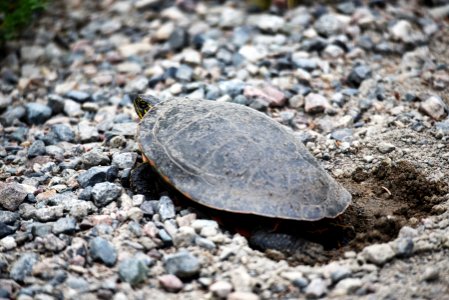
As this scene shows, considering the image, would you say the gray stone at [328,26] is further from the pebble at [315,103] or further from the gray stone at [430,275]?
the gray stone at [430,275]

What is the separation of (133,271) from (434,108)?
3147mm

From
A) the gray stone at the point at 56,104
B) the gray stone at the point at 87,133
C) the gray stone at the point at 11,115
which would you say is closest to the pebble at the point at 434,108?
the gray stone at the point at 87,133

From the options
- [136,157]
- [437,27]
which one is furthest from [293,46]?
→ [136,157]

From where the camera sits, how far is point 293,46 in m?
6.18

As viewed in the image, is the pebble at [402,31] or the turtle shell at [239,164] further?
the pebble at [402,31]

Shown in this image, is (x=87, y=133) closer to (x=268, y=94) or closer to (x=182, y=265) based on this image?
(x=268, y=94)

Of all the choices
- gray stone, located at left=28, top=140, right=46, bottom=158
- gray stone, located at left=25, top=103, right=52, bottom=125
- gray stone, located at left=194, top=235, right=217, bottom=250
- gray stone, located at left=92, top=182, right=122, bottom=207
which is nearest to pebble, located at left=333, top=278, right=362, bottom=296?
gray stone, located at left=194, top=235, right=217, bottom=250

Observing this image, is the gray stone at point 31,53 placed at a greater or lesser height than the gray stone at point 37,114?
greater

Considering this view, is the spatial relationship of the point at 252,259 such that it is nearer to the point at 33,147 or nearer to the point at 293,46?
the point at 33,147

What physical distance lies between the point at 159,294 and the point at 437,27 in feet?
16.4

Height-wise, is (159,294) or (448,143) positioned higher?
(159,294)

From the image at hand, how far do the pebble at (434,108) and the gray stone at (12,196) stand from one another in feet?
11.2

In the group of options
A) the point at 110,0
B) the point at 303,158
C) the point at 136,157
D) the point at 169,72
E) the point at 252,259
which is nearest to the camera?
the point at 252,259

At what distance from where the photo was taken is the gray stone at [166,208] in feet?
12.2
